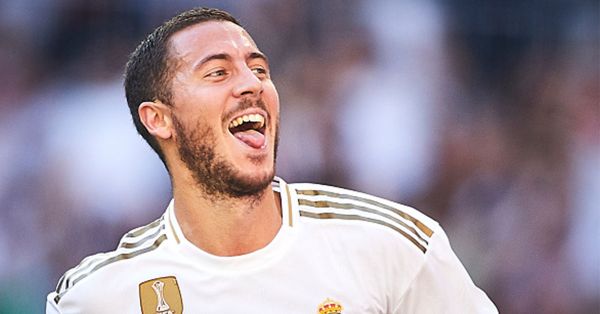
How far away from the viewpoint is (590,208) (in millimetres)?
6074

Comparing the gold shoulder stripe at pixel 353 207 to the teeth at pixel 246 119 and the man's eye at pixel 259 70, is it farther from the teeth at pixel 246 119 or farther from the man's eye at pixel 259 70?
the man's eye at pixel 259 70

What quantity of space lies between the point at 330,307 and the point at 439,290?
0.32m

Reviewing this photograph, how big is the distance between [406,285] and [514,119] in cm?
373

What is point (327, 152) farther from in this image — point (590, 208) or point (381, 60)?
point (590, 208)

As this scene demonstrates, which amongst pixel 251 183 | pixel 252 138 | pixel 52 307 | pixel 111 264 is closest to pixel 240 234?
pixel 251 183

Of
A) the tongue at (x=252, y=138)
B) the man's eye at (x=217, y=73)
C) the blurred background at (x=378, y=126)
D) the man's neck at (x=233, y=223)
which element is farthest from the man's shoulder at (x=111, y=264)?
the blurred background at (x=378, y=126)

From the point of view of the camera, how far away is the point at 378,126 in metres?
Answer: 5.90

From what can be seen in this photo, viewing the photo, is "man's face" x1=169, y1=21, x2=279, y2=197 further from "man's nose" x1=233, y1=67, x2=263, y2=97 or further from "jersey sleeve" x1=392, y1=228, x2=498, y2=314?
"jersey sleeve" x1=392, y1=228, x2=498, y2=314

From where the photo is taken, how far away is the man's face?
2.91 meters

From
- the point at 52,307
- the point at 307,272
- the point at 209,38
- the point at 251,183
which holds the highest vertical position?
the point at 209,38

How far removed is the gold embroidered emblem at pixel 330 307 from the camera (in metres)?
2.76

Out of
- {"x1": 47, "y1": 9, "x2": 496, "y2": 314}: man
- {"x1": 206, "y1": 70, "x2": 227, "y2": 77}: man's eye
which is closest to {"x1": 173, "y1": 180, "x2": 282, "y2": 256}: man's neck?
{"x1": 47, "y1": 9, "x2": 496, "y2": 314}: man

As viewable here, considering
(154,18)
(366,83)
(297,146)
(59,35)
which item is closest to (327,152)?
(297,146)

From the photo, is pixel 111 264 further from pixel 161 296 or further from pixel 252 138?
pixel 252 138
